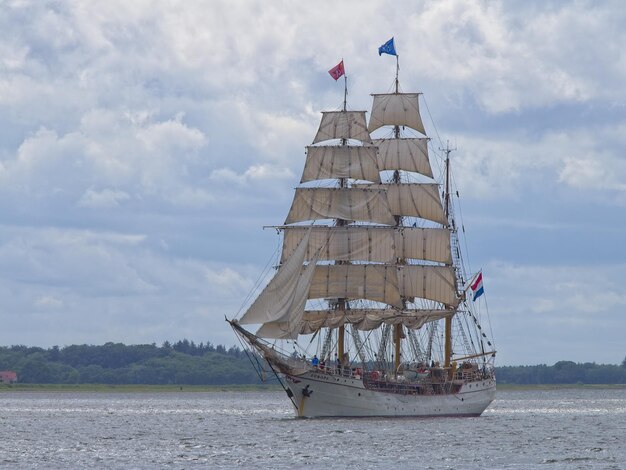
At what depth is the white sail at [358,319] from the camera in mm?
121750

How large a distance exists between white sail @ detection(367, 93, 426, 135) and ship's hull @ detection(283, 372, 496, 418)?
1097 inches

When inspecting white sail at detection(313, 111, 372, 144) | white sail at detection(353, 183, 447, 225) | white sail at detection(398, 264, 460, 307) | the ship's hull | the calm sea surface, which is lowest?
the calm sea surface

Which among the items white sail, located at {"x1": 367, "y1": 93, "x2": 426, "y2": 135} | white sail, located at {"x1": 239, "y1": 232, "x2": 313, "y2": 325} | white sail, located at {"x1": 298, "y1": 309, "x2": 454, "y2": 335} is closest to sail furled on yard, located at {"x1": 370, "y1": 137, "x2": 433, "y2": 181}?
white sail, located at {"x1": 367, "y1": 93, "x2": 426, "y2": 135}

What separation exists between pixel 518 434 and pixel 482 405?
32.6 meters

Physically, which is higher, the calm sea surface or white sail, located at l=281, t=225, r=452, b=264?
white sail, located at l=281, t=225, r=452, b=264

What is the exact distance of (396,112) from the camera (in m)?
136

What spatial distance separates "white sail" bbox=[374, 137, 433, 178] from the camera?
444 feet

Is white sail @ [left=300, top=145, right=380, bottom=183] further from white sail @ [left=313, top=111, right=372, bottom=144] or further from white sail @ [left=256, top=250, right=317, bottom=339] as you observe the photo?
white sail @ [left=256, top=250, right=317, bottom=339]

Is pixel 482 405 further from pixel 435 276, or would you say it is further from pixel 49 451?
pixel 49 451

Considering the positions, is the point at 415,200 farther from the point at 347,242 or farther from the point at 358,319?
the point at 358,319

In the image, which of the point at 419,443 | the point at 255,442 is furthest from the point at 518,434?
the point at 255,442

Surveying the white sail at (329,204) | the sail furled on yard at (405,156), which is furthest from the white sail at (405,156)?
the white sail at (329,204)

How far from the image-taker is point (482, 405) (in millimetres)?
134750

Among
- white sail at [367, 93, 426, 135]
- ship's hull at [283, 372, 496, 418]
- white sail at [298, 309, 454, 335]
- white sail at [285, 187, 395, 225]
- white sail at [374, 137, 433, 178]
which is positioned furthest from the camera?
white sail at [367, 93, 426, 135]
